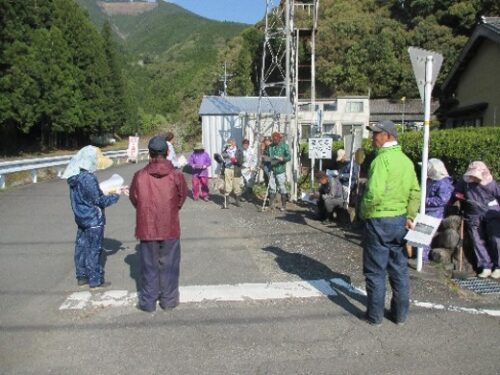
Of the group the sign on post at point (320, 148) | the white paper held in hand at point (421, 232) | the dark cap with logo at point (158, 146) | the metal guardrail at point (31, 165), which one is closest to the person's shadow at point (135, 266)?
the dark cap with logo at point (158, 146)

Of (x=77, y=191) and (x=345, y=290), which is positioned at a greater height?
(x=77, y=191)

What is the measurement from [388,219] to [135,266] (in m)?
3.74

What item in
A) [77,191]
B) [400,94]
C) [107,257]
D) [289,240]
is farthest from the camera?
[400,94]

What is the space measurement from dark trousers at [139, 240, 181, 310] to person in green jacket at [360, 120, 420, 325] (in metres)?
1.99

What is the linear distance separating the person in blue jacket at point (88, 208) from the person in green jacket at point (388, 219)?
2913 mm

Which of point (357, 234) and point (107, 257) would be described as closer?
point (107, 257)

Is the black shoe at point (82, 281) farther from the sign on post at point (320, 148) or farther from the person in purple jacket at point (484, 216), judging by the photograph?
the sign on post at point (320, 148)

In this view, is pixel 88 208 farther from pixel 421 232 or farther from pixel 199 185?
pixel 199 185

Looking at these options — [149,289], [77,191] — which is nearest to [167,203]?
[149,289]

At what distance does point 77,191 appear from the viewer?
5.45m

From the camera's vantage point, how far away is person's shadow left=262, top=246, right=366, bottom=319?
Answer: 522 cm

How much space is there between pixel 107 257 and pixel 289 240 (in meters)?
3.02

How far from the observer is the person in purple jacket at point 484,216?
609cm

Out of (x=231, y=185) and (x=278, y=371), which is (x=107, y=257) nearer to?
(x=278, y=371)
